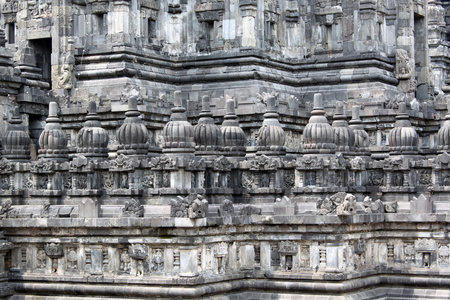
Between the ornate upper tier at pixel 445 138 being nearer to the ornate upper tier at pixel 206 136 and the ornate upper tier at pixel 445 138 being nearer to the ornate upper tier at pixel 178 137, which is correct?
the ornate upper tier at pixel 206 136

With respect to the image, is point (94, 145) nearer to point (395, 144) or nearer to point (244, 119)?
point (244, 119)

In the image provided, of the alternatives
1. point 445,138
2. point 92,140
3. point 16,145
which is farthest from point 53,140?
point 445,138

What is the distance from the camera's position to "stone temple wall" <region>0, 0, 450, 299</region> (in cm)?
3859

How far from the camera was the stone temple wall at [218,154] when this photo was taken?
127 feet

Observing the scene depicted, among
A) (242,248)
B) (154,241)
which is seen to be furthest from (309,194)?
(154,241)

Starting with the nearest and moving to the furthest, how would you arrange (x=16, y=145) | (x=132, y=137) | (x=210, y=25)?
(x=132, y=137), (x=16, y=145), (x=210, y=25)

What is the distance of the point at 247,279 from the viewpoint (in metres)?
40.5

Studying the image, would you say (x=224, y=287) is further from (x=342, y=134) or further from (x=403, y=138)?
(x=403, y=138)

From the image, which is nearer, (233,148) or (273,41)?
(233,148)

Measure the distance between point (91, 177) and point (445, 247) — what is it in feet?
36.7

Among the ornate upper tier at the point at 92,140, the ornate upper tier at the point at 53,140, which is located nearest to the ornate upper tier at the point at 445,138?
the ornate upper tier at the point at 92,140

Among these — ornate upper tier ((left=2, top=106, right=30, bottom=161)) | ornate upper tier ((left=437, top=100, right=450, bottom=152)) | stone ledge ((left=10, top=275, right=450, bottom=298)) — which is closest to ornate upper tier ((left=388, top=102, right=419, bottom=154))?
ornate upper tier ((left=437, top=100, right=450, bottom=152))

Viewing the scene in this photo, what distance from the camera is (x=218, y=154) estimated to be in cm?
4109

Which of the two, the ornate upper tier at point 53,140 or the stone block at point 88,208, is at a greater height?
the ornate upper tier at point 53,140
